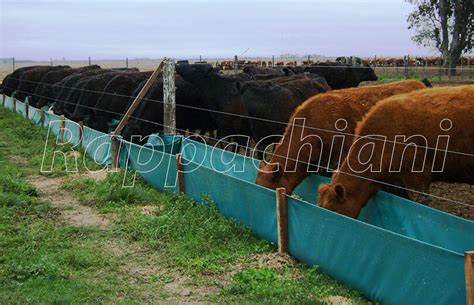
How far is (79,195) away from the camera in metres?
9.52

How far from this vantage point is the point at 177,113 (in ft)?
43.2

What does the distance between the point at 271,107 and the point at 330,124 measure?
10.7 feet

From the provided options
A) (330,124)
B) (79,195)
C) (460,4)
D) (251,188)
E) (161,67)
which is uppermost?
(460,4)

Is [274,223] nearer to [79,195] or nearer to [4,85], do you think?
[79,195]

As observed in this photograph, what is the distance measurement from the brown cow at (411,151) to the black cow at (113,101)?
8584 mm

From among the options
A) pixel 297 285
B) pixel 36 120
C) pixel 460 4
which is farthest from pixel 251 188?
pixel 460 4

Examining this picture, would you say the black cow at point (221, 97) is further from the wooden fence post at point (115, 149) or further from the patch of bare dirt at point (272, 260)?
the patch of bare dirt at point (272, 260)

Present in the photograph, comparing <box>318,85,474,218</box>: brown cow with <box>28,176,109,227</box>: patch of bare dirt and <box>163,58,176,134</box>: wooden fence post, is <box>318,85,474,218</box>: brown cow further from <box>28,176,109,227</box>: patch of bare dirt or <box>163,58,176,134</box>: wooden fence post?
<box>163,58,176,134</box>: wooden fence post

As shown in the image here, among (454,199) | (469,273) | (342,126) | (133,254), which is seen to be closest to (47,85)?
(342,126)

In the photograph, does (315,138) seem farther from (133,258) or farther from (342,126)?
(133,258)

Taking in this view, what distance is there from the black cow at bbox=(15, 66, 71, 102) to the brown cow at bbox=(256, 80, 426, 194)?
16.6 m

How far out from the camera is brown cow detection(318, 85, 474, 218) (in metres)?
6.48

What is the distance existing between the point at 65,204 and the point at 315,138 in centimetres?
398

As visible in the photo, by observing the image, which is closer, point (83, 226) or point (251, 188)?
point (251, 188)
